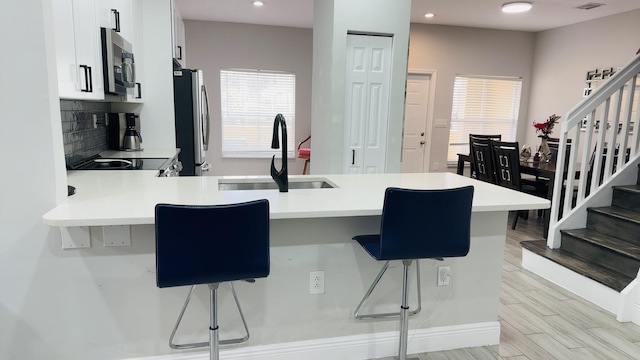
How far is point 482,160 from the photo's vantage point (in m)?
5.07

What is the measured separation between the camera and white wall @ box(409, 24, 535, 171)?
6.52 m

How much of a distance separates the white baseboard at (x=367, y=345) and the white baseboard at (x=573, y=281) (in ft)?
3.38

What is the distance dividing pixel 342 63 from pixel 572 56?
4428mm

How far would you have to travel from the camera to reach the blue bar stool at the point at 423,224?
1633 mm

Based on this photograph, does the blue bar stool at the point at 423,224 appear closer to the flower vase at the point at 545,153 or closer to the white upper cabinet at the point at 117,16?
the white upper cabinet at the point at 117,16

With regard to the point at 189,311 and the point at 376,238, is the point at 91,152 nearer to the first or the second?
the point at 189,311

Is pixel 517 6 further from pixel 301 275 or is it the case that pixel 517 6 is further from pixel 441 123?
pixel 301 275

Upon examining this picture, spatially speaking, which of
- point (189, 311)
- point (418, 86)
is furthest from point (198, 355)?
point (418, 86)

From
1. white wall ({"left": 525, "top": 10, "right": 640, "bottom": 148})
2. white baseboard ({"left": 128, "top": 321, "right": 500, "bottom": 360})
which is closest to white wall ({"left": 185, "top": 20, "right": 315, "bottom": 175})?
white wall ({"left": 525, "top": 10, "right": 640, "bottom": 148})

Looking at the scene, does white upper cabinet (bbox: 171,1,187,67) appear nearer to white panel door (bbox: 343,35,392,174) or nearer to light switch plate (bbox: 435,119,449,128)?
white panel door (bbox: 343,35,392,174)

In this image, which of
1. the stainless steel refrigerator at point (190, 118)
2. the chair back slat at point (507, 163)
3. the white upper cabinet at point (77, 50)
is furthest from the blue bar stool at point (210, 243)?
the chair back slat at point (507, 163)

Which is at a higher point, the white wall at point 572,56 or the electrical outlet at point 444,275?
the white wall at point 572,56

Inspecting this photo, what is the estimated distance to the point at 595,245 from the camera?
10.2ft

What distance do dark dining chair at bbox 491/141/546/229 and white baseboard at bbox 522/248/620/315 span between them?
127 cm
